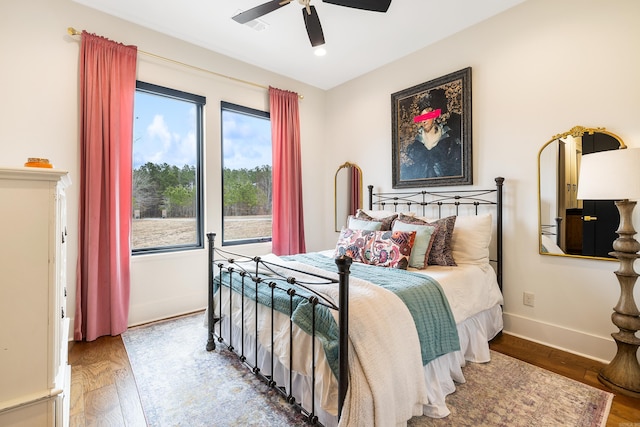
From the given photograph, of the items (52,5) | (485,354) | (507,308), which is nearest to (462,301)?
(485,354)

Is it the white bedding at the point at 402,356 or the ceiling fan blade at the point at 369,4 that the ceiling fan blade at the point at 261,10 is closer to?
the ceiling fan blade at the point at 369,4

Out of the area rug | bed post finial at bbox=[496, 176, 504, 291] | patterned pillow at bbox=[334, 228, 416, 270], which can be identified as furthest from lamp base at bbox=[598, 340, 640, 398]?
patterned pillow at bbox=[334, 228, 416, 270]

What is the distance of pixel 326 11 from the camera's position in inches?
104

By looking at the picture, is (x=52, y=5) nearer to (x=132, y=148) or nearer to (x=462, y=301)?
(x=132, y=148)

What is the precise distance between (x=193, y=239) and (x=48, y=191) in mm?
2335

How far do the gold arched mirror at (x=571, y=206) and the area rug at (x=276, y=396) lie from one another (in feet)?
3.24

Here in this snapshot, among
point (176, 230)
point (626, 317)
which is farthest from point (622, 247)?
point (176, 230)

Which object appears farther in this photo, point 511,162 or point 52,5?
point 511,162

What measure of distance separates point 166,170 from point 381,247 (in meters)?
2.41

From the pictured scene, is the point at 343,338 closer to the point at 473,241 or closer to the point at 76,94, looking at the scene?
the point at 473,241

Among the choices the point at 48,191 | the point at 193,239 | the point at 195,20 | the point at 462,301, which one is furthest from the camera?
the point at 193,239

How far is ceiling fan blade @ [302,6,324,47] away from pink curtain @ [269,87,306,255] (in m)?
1.50

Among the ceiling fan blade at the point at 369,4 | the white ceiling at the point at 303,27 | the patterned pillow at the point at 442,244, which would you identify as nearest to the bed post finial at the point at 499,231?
the patterned pillow at the point at 442,244

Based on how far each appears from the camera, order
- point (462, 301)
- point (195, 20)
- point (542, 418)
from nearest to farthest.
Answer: point (542, 418) < point (462, 301) < point (195, 20)
